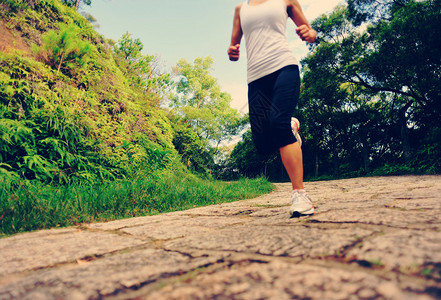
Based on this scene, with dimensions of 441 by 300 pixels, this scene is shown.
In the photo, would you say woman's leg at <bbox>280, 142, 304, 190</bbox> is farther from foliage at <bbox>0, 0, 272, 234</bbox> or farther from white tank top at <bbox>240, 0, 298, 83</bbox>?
foliage at <bbox>0, 0, 272, 234</bbox>

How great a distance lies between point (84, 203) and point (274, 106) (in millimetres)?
1924

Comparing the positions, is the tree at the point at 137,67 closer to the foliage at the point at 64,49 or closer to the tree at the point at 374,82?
the foliage at the point at 64,49

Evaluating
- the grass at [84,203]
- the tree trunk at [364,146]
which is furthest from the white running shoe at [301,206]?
the tree trunk at [364,146]

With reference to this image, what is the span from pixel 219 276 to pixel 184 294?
0.13 m

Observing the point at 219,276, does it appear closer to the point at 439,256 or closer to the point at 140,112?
the point at 439,256

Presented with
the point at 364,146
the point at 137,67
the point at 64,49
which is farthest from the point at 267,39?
the point at 364,146

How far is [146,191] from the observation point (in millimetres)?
3049

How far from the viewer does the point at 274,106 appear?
1.79 metres

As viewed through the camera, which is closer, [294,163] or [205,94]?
[294,163]

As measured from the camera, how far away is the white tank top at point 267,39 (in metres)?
1.87

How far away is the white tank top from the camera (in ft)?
6.14

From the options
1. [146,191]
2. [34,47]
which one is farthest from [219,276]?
[34,47]

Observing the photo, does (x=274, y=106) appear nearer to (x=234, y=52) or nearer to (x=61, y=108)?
(x=234, y=52)

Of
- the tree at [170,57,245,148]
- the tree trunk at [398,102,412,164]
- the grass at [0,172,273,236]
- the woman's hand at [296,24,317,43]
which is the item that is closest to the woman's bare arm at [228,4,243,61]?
the woman's hand at [296,24,317,43]
